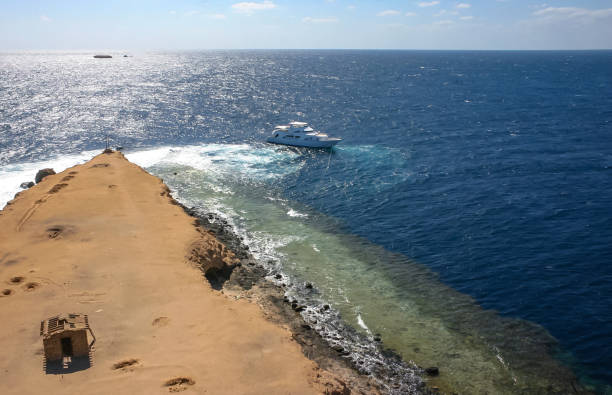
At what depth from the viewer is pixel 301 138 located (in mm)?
85875

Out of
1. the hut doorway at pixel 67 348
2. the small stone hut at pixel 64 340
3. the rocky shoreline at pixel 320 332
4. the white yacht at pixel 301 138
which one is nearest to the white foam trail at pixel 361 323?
the rocky shoreline at pixel 320 332

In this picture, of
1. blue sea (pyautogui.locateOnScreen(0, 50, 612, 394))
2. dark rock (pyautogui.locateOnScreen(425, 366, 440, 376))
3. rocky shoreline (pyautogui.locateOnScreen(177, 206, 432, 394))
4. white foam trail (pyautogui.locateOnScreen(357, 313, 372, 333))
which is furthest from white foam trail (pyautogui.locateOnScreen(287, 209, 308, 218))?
dark rock (pyautogui.locateOnScreen(425, 366, 440, 376))

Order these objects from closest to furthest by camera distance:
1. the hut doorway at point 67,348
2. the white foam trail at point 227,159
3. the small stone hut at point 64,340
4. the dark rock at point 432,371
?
the small stone hut at point 64,340
the hut doorway at point 67,348
the dark rock at point 432,371
the white foam trail at point 227,159

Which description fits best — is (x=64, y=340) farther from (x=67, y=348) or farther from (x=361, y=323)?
(x=361, y=323)

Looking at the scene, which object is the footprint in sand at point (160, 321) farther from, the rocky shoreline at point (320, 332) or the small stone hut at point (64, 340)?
the rocky shoreline at point (320, 332)

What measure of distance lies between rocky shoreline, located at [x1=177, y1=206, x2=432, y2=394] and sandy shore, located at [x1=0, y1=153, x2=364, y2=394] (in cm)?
230

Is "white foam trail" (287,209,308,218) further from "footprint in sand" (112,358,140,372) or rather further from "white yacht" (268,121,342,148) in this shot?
"footprint in sand" (112,358,140,372)

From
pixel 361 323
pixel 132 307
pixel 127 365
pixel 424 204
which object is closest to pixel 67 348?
pixel 127 365

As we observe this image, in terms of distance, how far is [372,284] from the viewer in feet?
131

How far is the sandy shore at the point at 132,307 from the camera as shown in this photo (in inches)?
917

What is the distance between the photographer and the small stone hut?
23688mm

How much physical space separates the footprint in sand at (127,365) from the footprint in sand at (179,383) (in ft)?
8.55

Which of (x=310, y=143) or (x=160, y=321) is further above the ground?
(x=310, y=143)

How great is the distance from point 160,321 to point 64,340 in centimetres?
580
